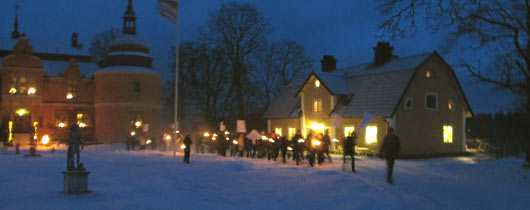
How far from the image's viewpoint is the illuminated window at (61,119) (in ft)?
147

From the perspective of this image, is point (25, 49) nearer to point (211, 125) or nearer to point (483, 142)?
point (211, 125)

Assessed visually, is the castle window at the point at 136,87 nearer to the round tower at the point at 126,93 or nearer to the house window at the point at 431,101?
the round tower at the point at 126,93

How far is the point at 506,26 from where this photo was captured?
20.1 metres

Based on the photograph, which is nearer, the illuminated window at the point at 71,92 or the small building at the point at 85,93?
the small building at the point at 85,93

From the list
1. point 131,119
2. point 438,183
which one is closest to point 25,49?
point 131,119

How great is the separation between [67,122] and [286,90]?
21579 millimetres

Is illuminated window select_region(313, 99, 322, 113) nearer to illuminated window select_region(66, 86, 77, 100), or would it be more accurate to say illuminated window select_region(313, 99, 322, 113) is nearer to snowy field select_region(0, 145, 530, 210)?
snowy field select_region(0, 145, 530, 210)

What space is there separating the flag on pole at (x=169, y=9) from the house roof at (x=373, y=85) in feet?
39.5

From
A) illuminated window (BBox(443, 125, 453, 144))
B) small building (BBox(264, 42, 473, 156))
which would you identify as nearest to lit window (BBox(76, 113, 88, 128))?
small building (BBox(264, 42, 473, 156))

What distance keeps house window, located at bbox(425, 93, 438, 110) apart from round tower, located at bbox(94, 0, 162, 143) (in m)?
25.0

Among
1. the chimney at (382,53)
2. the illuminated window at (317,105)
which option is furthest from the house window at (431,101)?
the illuminated window at (317,105)

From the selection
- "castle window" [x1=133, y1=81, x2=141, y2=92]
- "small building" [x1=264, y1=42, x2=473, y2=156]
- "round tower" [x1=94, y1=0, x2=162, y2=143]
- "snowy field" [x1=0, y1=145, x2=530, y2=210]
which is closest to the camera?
"snowy field" [x1=0, y1=145, x2=530, y2=210]

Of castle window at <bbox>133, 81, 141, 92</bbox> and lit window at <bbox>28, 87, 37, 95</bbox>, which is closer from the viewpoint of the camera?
lit window at <bbox>28, 87, 37, 95</bbox>

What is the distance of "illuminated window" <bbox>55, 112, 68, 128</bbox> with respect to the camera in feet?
147
